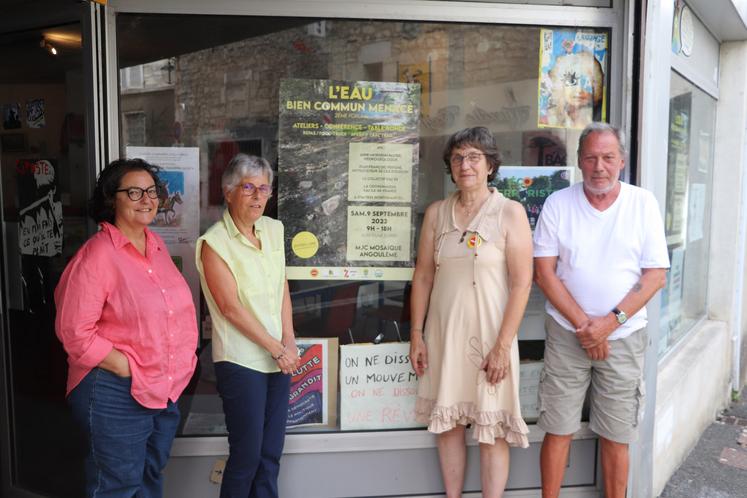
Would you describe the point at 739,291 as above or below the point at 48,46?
below

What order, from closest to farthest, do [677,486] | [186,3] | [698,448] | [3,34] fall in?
[186,3] → [3,34] → [677,486] → [698,448]

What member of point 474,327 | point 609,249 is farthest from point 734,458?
point 474,327

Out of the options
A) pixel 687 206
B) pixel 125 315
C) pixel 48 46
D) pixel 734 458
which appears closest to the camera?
pixel 125 315

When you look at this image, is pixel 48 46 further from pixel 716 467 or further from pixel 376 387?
pixel 716 467

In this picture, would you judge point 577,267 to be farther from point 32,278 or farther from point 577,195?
point 32,278

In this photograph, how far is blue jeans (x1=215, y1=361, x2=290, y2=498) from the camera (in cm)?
263

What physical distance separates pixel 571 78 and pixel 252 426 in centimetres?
238

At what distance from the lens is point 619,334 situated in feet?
9.45

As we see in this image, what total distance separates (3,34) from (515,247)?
2805mm

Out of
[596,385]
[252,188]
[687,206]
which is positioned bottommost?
[596,385]

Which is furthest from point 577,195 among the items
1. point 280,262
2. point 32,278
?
point 32,278

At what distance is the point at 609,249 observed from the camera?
2820 millimetres

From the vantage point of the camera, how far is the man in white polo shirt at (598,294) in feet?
9.23

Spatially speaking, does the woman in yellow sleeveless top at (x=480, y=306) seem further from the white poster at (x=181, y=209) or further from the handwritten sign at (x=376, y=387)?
the white poster at (x=181, y=209)
